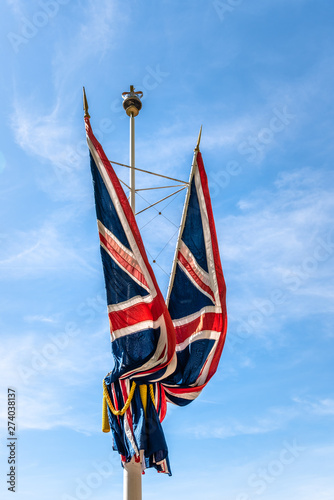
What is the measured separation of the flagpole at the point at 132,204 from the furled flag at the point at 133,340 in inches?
11.4

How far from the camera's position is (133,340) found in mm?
14258

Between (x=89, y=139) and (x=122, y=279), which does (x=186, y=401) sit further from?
(x=89, y=139)

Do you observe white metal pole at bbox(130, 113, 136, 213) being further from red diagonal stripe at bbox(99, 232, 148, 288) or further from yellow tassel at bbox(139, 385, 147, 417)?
yellow tassel at bbox(139, 385, 147, 417)

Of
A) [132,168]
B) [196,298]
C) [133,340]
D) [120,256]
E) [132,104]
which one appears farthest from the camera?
[132,104]

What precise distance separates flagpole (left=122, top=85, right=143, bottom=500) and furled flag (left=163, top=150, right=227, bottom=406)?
6.12 feet

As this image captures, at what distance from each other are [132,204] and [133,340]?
481 centimetres

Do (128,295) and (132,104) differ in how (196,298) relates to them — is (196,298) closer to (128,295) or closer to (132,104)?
(128,295)

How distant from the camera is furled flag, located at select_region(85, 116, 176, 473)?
14125mm

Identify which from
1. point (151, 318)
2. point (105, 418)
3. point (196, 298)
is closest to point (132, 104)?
point (196, 298)

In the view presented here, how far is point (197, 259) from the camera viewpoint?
17250mm

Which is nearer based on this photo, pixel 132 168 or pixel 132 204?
pixel 132 204

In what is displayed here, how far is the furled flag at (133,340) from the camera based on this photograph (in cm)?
1412

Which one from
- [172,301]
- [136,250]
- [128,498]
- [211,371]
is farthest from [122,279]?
[128,498]

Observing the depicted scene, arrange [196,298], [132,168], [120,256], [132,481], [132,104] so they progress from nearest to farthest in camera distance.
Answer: [132,481], [120,256], [196,298], [132,168], [132,104]
